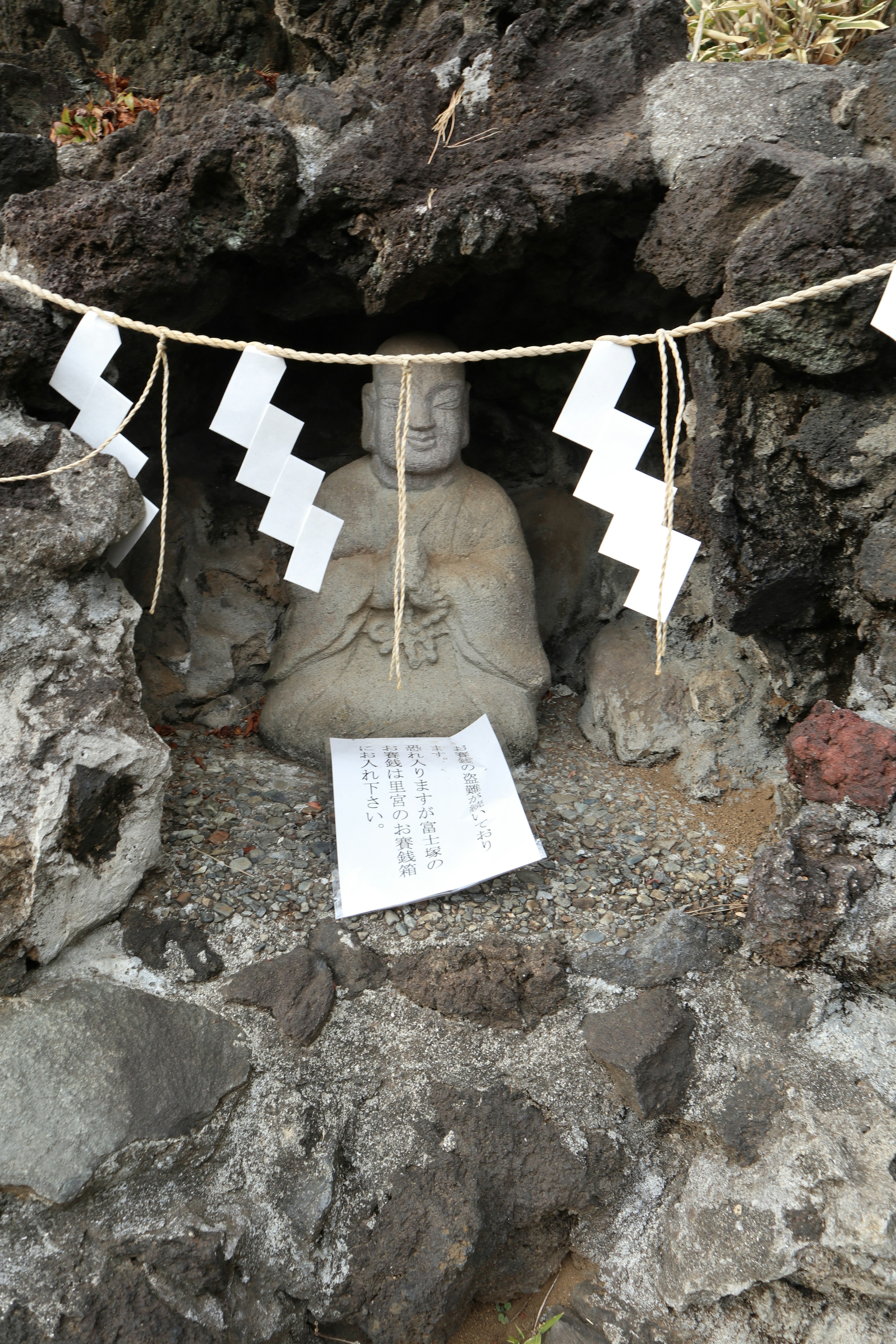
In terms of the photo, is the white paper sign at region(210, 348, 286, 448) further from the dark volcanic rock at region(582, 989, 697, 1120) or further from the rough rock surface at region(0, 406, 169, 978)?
the dark volcanic rock at region(582, 989, 697, 1120)

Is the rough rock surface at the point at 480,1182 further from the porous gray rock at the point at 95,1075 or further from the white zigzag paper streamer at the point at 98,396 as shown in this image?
the white zigzag paper streamer at the point at 98,396

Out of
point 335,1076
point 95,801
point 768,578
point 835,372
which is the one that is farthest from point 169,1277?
point 835,372

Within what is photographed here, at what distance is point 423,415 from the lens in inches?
119

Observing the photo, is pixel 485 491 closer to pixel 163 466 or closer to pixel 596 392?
pixel 163 466

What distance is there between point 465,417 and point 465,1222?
7.90 feet

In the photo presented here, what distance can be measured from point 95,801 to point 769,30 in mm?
2913

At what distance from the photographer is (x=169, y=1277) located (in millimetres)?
1784

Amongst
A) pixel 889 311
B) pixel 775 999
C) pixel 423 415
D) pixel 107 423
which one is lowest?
pixel 775 999

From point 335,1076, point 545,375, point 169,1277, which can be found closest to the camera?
point 169,1277

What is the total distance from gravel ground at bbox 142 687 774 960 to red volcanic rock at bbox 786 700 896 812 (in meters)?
0.42

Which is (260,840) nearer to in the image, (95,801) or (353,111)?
(95,801)

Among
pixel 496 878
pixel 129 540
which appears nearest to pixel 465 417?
pixel 129 540

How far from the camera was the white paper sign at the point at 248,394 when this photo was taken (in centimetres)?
214

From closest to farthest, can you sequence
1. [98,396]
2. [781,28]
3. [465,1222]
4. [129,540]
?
[465,1222] < [98,396] < [129,540] < [781,28]
